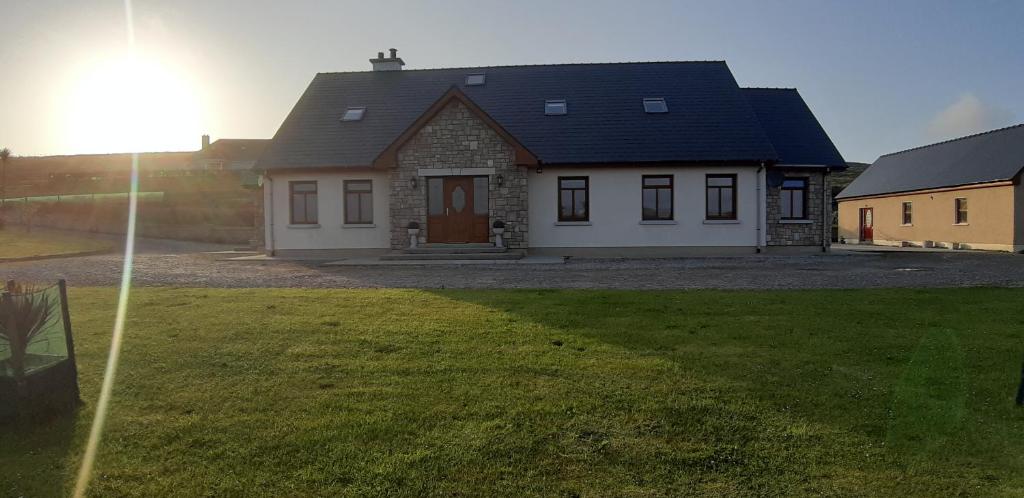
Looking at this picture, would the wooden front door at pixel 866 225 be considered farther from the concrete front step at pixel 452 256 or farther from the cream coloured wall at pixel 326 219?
the cream coloured wall at pixel 326 219

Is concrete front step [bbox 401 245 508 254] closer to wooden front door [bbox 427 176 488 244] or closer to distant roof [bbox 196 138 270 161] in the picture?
wooden front door [bbox 427 176 488 244]

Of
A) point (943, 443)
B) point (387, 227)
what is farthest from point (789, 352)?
point (387, 227)

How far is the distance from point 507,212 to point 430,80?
28.0ft

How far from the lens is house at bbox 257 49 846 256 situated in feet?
72.8

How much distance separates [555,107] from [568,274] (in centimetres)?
1147

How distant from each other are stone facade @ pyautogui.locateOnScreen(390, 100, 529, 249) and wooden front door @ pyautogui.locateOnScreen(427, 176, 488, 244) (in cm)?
31

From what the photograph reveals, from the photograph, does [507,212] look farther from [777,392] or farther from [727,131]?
[777,392]

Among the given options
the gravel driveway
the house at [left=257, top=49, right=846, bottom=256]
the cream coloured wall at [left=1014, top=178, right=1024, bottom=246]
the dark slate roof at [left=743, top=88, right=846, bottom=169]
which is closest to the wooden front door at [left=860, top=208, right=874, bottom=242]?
the cream coloured wall at [left=1014, top=178, right=1024, bottom=246]

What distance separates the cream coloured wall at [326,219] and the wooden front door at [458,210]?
1739mm

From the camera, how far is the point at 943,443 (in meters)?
4.43

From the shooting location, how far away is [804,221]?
77.9ft

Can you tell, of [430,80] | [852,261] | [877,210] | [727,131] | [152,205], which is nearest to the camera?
[852,261]

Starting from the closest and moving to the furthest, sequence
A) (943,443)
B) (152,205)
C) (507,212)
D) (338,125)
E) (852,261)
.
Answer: (943,443)
(852,261)
(507,212)
(338,125)
(152,205)

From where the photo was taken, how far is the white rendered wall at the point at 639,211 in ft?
74.8
